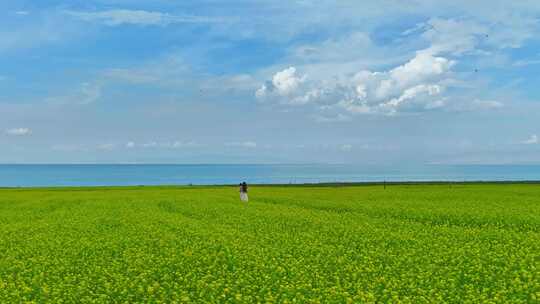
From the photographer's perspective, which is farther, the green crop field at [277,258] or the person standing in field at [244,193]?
the person standing in field at [244,193]

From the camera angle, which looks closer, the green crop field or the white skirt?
the green crop field

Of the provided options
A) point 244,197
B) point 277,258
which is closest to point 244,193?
point 244,197

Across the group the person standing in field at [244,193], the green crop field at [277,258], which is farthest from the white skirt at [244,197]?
the green crop field at [277,258]

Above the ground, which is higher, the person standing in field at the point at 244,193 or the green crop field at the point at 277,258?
the person standing in field at the point at 244,193

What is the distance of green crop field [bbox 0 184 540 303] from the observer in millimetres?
18234

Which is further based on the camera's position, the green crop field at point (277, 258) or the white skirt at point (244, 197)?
the white skirt at point (244, 197)

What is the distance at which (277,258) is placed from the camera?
2416 centimetres

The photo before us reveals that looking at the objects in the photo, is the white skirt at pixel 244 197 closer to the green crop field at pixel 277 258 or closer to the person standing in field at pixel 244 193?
the person standing in field at pixel 244 193

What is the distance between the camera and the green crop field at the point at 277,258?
18.2 meters

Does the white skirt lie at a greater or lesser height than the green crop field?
greater

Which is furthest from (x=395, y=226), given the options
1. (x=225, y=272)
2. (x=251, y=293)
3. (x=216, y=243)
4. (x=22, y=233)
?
(x=22, y=233)

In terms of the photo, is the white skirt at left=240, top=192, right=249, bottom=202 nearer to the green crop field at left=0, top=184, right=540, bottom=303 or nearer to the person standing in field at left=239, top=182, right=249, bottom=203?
the person standing in field at left=239, top=182, right=249, bottom=203

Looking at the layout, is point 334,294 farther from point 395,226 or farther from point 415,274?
point 395,226

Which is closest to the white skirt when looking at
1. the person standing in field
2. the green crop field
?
the person standing in field
